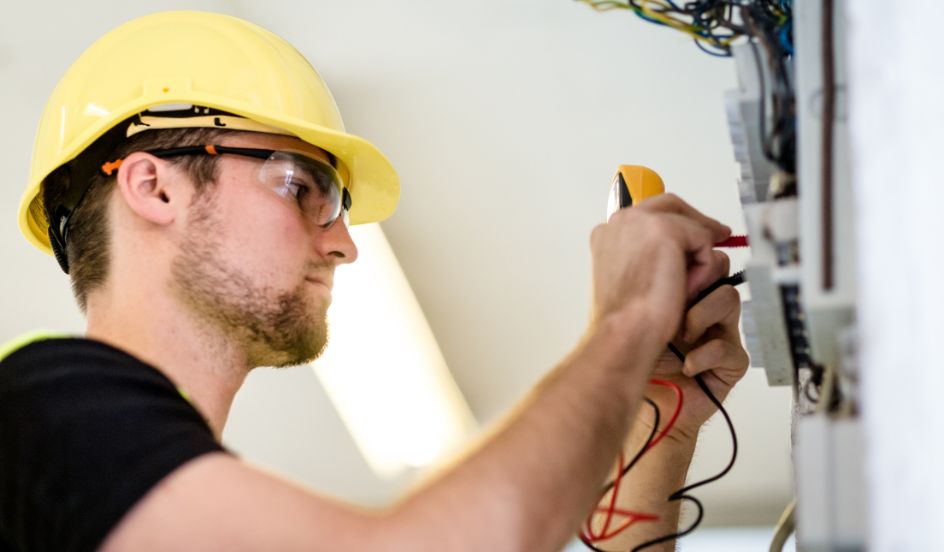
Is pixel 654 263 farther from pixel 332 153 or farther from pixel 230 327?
pixel 332 153

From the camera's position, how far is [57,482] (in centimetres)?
109

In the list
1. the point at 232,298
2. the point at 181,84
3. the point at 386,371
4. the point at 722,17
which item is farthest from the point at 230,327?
the point at 386,371

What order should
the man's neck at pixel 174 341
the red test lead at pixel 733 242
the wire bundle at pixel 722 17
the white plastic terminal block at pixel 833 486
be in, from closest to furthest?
the white plastic terminal block at pixel 833 486 → the wire bundle at pixel 722 17 → the red test lead at pixel 733 242 → the man's neck at pixel 174 341

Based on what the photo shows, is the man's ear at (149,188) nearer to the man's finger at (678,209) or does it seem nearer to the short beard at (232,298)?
the short beard at (232,298)

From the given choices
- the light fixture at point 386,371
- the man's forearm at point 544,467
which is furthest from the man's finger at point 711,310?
the light fixture at point 386,371

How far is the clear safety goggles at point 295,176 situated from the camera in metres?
1.76

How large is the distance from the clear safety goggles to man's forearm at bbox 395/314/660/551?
0.76 m

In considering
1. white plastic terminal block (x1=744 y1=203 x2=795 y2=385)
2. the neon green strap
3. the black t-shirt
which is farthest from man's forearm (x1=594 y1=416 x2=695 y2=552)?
the neon green strap

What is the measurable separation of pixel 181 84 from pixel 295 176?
256mm

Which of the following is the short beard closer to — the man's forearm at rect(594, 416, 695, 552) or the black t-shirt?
the black t-shirt

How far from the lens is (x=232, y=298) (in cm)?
165

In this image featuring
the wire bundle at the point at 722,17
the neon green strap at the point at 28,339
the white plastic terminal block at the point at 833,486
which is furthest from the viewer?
the neon green strap at the point at 28,339

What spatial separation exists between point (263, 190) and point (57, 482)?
0.74 meters

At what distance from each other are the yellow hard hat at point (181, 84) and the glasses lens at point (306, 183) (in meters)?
0.06
